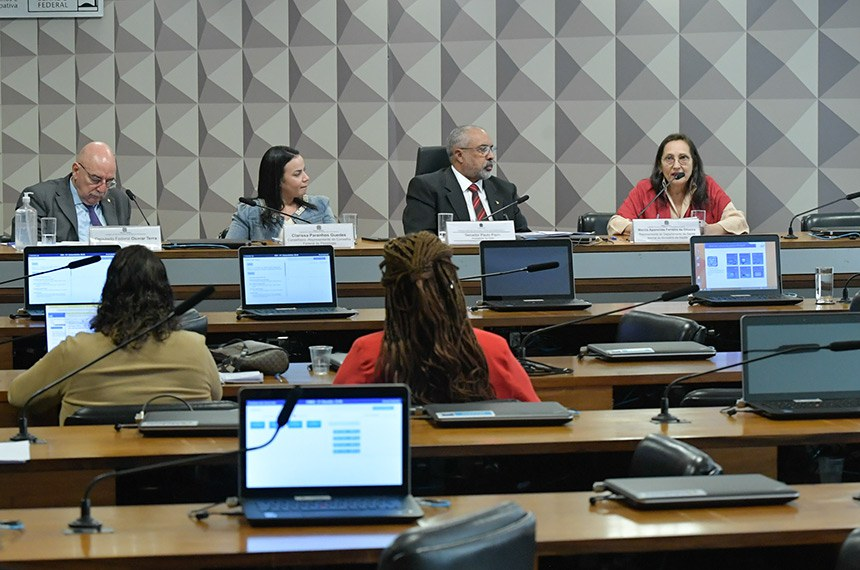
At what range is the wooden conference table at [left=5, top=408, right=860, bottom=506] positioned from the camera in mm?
3188

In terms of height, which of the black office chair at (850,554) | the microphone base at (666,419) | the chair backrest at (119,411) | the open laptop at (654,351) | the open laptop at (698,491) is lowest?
the black office chair at (850,554)

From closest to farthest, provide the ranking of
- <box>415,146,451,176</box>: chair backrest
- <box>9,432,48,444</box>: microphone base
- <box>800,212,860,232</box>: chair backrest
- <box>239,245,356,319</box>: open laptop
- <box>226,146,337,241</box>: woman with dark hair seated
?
1. <box>9,432,48,444</box>: microphone base
2. <box>239,245,356,319</box>: open laptop
3. <box>226,146,337,241</box>: woman with dark hair seated
4. <box>800,212,860,232</box>: chair backrest
5. <box>415,146,451,176</box>: chair backrest

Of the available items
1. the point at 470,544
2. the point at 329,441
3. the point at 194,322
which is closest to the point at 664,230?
the point at 194,322

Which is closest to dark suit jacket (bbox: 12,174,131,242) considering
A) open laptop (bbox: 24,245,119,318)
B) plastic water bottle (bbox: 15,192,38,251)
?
plastic water bottle (bbox: 15,192,38,251)

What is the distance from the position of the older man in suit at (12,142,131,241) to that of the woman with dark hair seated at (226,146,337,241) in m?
0.75

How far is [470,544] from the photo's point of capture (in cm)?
206

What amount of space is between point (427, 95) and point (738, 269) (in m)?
3.70

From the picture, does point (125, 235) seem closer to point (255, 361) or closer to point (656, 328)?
point (255, 361)

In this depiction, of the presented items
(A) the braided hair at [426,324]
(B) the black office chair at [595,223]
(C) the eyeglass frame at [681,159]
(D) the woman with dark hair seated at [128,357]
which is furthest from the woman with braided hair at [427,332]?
(B) the black office chair at [595,223]

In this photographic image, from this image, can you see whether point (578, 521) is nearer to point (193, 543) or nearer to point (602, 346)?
point (193, 543)

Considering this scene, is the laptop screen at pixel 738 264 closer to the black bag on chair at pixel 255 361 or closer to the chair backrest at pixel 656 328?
the chair backrest at pixel 656 328

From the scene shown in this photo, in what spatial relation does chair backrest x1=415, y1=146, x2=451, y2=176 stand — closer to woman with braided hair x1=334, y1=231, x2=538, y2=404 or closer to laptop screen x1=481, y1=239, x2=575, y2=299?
laptop screen x1=481, y1=239, x2=575, y2=299

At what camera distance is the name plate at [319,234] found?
642cm

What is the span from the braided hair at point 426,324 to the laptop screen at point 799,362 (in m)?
0.80
